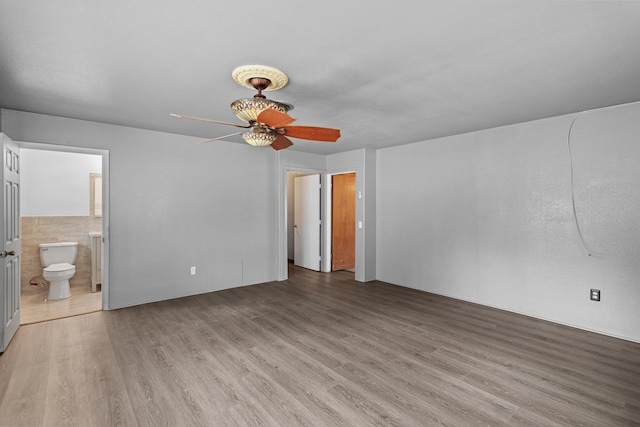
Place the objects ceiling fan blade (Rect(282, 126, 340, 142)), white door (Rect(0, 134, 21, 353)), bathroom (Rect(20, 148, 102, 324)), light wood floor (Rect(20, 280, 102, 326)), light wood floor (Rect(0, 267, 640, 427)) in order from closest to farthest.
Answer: light wood floor (Rect(0, 267, 640, 427)) → ceiling fan blade (Rect(282, 126, 340, 142)) → white door (Rect(0, 134, 21, 353)) → light wood floor (Rect(20, 280, 102, 326)) → bathroom (Rect(20, 148, 102, 324))

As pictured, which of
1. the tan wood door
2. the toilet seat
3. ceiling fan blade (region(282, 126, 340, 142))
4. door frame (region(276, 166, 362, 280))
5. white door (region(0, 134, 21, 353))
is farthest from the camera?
the tan wood door

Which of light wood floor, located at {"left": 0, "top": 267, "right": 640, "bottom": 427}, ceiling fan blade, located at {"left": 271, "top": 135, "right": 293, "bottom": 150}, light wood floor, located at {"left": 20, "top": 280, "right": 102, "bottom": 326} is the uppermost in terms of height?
ceiling fan blade, located at {"left": 271, "top": 135, "right": 293, "bottom": 150}

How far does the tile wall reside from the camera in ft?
16.3

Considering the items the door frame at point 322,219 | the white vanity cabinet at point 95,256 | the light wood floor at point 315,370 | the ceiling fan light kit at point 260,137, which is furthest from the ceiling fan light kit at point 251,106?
the white vanity cabinet at point 95,256

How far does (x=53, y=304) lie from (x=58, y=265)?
602 millimetres

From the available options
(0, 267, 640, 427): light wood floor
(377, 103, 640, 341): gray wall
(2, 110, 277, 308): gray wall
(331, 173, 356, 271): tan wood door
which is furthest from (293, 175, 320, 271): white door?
(0, 267, 640, 427): light wood floor

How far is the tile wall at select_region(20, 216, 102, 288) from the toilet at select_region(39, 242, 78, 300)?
0.47 feet

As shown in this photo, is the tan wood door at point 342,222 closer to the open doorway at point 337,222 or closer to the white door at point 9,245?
the open doorway at point 337,222

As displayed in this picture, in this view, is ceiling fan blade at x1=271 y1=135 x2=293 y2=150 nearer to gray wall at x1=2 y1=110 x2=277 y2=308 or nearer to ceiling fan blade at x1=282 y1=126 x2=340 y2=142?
ceiling fan blade at x1=282 y1=126 x2=340 y2=142

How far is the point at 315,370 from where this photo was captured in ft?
8.68

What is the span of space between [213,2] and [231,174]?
12.1 ft

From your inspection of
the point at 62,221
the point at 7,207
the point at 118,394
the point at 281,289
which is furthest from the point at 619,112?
the point at 62,221

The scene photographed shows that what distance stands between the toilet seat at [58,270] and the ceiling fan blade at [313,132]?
4172mm

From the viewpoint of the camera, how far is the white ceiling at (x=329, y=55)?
5.75 ft
